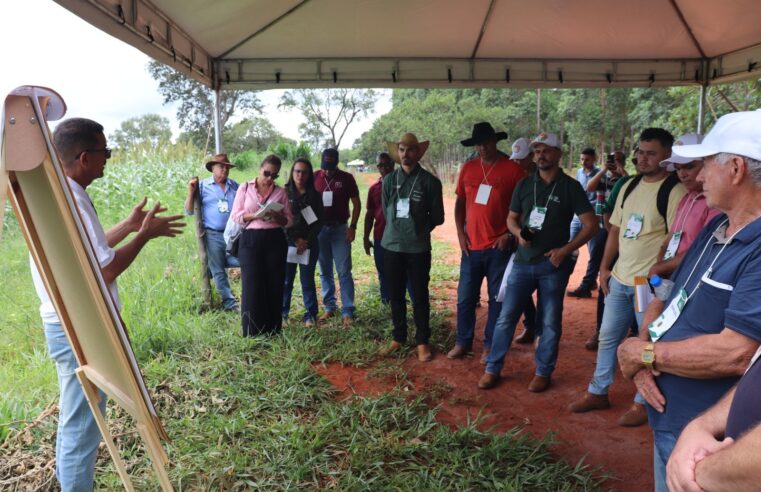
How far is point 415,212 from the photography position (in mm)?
4266

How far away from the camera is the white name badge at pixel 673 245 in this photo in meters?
2.76

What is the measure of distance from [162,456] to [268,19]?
3.92 metres

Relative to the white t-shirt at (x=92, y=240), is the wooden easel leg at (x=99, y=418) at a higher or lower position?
lower

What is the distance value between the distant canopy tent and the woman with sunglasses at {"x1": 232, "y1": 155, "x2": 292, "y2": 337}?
1.15m

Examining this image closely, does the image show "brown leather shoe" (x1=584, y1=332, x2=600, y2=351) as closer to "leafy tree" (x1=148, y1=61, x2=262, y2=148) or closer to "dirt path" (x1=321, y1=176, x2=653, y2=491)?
"dirt path" (x1=321, y1=176, x2=653, y2=491)

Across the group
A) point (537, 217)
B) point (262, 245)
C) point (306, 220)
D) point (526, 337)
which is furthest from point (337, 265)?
point (537, 217)

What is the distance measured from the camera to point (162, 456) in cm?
130

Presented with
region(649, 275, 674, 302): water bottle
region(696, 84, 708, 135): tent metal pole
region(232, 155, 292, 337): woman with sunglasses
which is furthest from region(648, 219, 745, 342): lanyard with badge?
region(696, 84, 708, 135): tent metal pole

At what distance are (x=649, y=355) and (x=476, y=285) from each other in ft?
9.04

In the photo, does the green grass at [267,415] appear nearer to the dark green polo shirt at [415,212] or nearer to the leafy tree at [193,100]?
the dark green polo shirt at [415,212]

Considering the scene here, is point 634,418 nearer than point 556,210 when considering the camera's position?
Yes

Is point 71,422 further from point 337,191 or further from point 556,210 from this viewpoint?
point 337,191

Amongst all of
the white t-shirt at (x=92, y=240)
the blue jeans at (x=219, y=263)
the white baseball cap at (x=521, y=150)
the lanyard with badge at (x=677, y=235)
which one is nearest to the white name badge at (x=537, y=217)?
the lanyard with badge at (x=677, y=235)

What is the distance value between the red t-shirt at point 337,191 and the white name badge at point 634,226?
118 inches
